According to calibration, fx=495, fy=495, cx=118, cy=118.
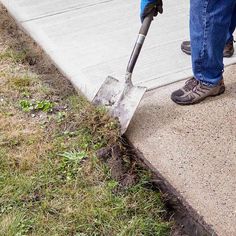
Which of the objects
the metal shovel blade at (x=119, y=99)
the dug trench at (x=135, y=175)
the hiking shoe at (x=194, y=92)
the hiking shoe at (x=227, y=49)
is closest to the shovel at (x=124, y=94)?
the metal shovel blade at (x=119, y=99)

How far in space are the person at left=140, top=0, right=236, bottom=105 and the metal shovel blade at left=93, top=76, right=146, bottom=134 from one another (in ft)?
0.96

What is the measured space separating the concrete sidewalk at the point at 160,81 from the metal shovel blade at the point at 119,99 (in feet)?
0.28

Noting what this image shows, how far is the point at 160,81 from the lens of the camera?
11.0 ft

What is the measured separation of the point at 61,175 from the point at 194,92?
3.28 feet


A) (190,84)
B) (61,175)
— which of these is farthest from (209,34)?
(61,175)

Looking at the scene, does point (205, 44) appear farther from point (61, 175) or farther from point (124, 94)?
point (61, 175)

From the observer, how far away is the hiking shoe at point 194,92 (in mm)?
3102

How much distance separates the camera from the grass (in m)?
2.41

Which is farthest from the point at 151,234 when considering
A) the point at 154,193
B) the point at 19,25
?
the point at 19,25

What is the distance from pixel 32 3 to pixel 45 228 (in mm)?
2723

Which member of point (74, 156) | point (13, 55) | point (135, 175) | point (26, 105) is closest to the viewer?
point (135, 175)

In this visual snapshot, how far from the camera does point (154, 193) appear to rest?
8.45ft

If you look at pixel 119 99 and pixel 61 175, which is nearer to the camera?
pixel 61 175

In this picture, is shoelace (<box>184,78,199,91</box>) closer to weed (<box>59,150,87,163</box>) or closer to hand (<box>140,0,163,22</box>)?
hand (<box>140,0,163,22</box>)
